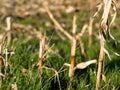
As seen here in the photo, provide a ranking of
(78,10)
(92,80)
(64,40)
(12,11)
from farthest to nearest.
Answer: (78,10)
(12,11)
(64,40)
(92,80)

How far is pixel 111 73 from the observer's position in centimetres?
470

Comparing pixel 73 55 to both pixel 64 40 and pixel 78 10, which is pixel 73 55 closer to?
pixel 64 40

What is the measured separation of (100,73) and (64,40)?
623cm

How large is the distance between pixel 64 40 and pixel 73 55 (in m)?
5.78

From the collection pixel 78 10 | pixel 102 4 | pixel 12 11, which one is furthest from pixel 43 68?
pixel 78 10

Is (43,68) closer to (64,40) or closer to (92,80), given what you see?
(92,80)

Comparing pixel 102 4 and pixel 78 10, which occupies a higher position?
pixel 102 4

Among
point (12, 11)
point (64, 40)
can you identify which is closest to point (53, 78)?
point (64, 40)

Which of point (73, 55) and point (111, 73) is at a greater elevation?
point (73, 55)

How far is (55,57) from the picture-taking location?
520 centimetres

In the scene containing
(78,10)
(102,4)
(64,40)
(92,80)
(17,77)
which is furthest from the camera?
(78,10)

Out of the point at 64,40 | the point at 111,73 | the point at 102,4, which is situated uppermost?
Answer: the point at 102,4

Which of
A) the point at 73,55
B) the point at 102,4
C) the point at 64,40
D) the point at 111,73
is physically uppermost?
the point at 102,4

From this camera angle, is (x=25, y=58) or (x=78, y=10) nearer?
(x=25, y=58)
